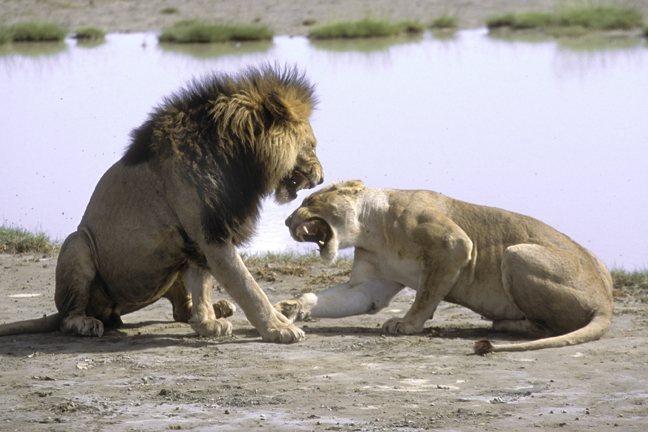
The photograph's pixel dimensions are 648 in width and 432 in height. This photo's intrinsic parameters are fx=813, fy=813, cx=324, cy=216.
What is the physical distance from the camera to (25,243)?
8.04 meters

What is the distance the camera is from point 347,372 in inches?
165

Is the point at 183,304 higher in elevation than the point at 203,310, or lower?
lower

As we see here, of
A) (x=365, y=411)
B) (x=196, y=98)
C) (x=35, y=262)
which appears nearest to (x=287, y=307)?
(x=196, y=98)

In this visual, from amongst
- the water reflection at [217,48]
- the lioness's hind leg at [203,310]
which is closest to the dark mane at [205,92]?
the lioness's hind leg at [203,310]

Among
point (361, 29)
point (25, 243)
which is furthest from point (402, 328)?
point (361, 29)

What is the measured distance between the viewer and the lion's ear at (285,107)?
4883mm

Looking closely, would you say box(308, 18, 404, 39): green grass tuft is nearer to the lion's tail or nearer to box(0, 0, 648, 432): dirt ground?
box(0, 0, 648, 432): dirt ground

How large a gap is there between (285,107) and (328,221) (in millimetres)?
987

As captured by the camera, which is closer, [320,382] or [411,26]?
[320,382]

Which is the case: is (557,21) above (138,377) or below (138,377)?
above

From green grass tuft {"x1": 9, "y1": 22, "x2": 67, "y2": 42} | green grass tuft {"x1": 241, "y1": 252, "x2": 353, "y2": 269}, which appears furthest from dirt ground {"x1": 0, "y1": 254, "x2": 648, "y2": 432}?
green grass tuft {"x1": 9, "y1": 22, "x2": 67, "y2": 42}

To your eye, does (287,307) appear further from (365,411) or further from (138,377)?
(365,411)

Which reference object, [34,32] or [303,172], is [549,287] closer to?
[303,172]

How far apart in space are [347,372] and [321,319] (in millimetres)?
1729
